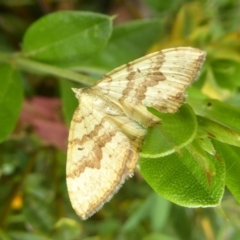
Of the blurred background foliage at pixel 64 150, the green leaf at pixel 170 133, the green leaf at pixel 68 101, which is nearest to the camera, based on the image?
the green leaf at pixel 170 133

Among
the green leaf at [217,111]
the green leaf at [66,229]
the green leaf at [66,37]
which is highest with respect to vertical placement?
the green leaf at [217,111]

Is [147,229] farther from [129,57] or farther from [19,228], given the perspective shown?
[129,57]

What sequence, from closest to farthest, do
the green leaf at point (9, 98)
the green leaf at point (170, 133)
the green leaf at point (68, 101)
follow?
1. the green leaf at point (170, 133)
2. the green leaf at point (9, 98)
3. the green leaf at point (68, 101)

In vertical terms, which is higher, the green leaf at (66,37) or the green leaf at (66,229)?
the green leaf at (66,37)

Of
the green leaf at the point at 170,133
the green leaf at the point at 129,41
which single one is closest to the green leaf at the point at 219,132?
the green leaf at the point at 170,133

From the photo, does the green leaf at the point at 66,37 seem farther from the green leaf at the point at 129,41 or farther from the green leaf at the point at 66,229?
the green leaf at the point at 66,229

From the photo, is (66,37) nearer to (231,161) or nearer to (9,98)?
(9,98)

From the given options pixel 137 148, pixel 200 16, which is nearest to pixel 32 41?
pixel 137 148
